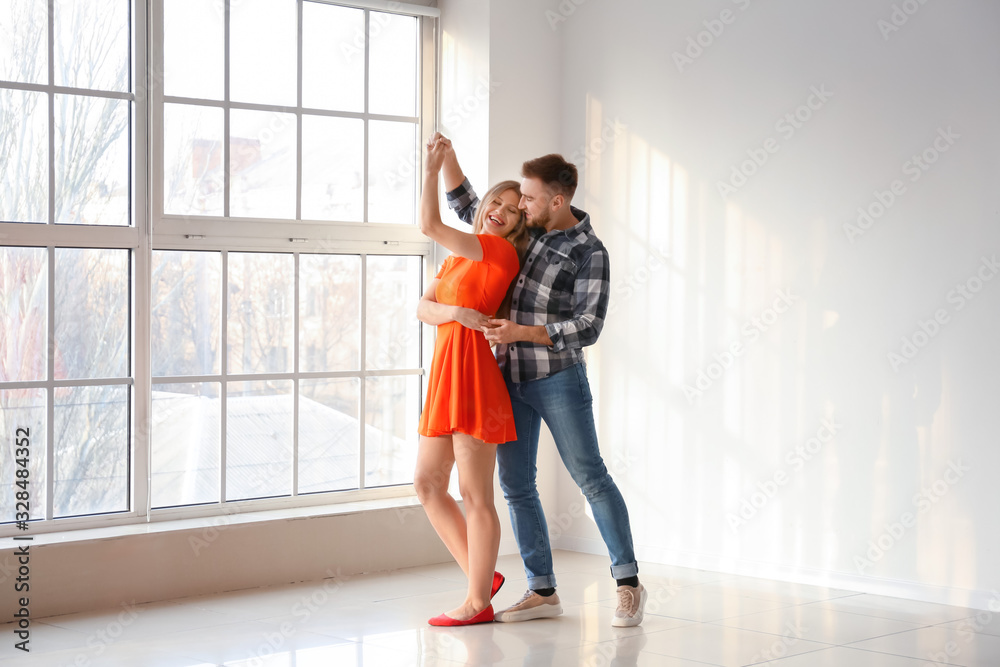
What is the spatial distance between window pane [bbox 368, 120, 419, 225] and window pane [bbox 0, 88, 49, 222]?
49.9 inches

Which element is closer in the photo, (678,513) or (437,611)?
(437,611)

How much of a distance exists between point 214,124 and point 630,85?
1.69 m

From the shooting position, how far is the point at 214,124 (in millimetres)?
3811

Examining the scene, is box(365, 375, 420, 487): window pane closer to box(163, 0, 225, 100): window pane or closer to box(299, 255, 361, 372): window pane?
box(299, 255, 361, 372): window pane

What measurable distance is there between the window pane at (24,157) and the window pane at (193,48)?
47 centimetres

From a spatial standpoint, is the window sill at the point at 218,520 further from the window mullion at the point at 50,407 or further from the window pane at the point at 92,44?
the window pane at the point at 92,44

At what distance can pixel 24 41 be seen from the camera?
3.40 m

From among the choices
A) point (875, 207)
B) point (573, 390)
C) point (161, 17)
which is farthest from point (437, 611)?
point (161, 17)

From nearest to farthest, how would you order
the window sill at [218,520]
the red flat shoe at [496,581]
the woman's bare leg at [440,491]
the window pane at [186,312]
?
the woman's bare leg at [440,491] < the red flat shoe at [496,581] < the window sill at [218,520] < the window pane at [186,312]

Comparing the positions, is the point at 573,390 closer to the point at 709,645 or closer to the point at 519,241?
the point at 519,241

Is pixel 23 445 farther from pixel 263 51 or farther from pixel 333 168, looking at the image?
pixel 263 51

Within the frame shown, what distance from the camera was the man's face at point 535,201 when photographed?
3145mm

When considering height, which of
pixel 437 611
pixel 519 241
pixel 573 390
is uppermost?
pixel 519 241

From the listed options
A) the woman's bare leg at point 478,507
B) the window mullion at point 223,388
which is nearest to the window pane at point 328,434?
the window mullion at point 223,388
